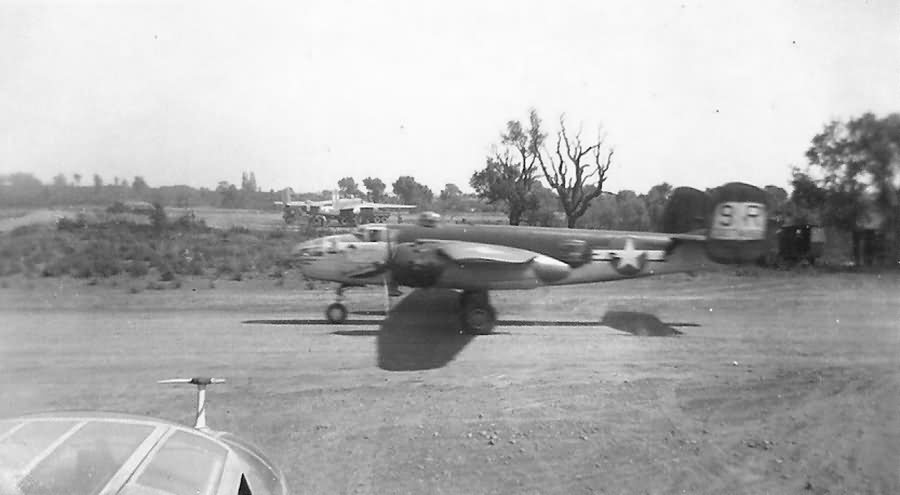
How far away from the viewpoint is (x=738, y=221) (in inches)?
155

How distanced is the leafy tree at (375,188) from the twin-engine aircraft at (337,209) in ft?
0.13

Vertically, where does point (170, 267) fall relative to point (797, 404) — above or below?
above

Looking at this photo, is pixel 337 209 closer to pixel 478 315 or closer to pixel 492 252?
pixel 492 252

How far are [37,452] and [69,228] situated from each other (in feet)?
6.27

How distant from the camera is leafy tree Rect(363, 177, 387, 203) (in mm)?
3732

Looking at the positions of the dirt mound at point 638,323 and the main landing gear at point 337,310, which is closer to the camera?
the main landing gear at point 337,310

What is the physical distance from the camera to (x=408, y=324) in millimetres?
4016

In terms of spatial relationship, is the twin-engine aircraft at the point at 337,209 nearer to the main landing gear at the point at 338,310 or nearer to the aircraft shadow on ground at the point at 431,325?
the main landing gear at the point at 338,310

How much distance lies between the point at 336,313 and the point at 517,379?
130 cm

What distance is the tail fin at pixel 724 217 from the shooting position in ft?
12.8

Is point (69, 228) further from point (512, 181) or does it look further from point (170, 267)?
point (512, 181)

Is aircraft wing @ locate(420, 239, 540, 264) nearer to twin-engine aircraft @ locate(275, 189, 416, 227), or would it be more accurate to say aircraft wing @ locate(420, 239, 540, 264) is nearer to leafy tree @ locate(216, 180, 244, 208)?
twin-engine aircraft @ locate(275, 189, 416, 227)

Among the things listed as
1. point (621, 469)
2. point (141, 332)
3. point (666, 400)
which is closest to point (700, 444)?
point (666, 400)

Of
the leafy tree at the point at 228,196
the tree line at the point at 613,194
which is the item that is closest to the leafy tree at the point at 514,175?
the tree line at the point at 613,194
